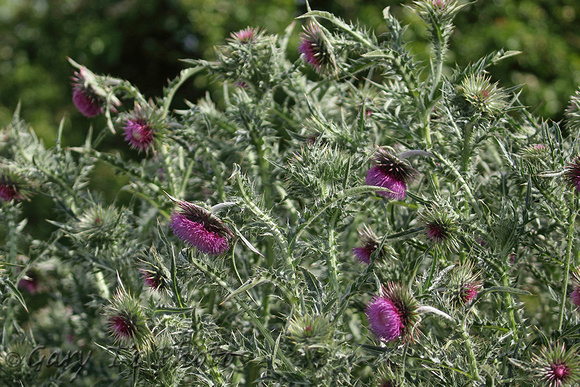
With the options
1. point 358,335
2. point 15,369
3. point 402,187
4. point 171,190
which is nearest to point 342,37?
point 402,187

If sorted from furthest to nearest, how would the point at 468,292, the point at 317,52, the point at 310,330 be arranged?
the point at 317,52 → the point at 468,292 → the point at 310,330

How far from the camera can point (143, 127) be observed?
41.8 inches

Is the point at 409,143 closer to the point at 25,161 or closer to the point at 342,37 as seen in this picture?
the point at 342,37

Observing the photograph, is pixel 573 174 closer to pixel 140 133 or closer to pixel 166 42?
pixel 140 133

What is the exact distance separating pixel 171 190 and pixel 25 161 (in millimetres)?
360

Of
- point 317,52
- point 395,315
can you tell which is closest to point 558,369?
point 395,315

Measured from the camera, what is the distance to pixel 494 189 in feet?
3.47

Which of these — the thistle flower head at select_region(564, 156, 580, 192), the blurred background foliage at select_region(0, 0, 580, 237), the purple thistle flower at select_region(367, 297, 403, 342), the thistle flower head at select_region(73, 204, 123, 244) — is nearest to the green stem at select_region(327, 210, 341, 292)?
the purple thistle flower at select_region(367, 297, 403, 342)

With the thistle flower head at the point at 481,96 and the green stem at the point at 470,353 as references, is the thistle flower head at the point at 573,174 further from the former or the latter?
the green stem at the point at 470,353

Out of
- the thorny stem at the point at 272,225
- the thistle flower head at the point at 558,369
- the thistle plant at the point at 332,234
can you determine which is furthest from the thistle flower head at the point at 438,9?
the thistle flower head at the point at 558,369

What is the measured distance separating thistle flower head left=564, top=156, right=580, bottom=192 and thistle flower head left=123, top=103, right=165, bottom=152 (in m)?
0.75

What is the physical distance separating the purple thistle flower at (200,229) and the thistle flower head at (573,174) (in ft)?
1.78

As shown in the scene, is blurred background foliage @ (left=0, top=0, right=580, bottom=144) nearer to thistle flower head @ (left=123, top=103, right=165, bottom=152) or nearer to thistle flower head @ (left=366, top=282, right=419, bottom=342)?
thistle flower head @ (left=123, top=103, right=165, bottom=152)

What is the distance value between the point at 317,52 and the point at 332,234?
1.27ft
